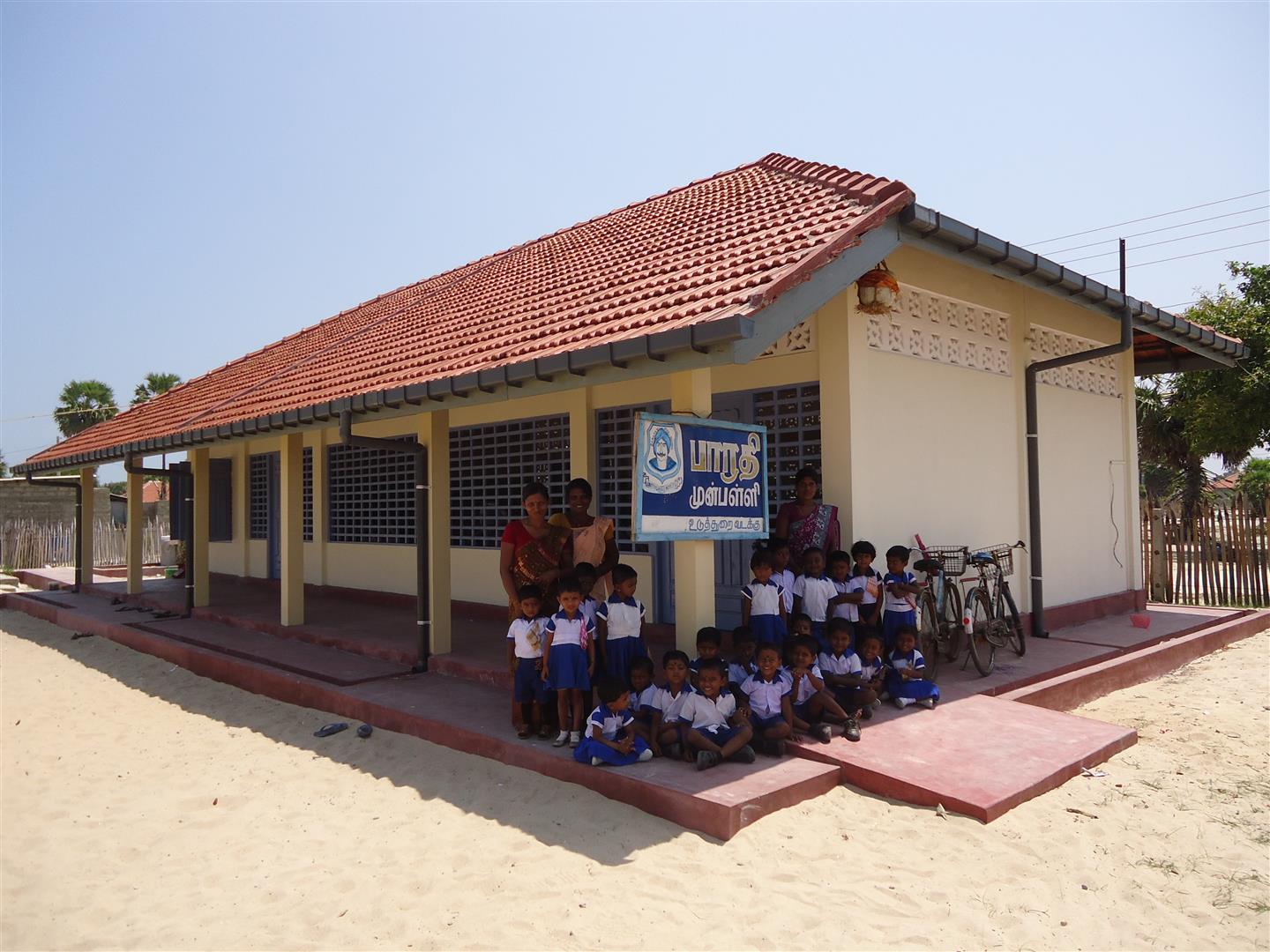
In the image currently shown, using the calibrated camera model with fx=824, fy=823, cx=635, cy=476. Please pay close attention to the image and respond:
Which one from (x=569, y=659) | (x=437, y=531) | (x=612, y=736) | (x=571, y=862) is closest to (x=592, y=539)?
(x=569, y=659)

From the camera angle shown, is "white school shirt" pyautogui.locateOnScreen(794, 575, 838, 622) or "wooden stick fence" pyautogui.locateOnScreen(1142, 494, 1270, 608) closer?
"white school shirt" pyautogui.locateOnScreen(794, 575, 838, 622)

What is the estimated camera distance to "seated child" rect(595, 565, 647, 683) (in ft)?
16.8

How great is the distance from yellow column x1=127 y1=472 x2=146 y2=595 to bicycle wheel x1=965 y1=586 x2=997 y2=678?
11631 mm

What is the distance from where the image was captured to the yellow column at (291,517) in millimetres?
8531

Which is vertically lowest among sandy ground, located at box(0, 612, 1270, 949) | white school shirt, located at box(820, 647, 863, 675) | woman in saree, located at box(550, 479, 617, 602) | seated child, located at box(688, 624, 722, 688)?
sandy ground, located at box(0, 612, 1270, 949)

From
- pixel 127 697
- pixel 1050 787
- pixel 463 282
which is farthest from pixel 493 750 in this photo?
pixel 463 282

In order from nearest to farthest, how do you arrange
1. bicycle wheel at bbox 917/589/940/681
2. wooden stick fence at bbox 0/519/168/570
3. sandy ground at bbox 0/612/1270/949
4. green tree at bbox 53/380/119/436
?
1. sandy ground at bbox 0/612/1270/949
2. bicycle wheel at bbox 917/589/940/681
3. wooden stick fence at bbox 0/519/168/570
4. green tree at bbox 53/380/119/436

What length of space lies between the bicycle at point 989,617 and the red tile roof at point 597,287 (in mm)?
3102

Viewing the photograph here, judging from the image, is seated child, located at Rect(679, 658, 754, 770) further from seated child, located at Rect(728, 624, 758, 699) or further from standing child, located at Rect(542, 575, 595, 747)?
standing child, located at Rect(542, 575, 595, 747)

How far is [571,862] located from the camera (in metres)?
3.79

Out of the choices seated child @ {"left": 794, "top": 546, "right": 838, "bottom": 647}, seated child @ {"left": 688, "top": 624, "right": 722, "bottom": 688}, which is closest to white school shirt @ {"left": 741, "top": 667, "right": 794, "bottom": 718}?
seated child @ {"left": 688, "top": 624, "right": 722, "bottom": 688}

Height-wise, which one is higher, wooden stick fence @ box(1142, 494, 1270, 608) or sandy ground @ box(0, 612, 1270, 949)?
wooden stick fence @ box(1142, 494, 1270, 608)

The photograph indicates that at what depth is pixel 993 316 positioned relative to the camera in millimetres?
7961

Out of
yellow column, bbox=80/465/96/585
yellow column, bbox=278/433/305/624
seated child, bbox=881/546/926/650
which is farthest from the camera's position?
yellow column, bbox=80/465/96/585
